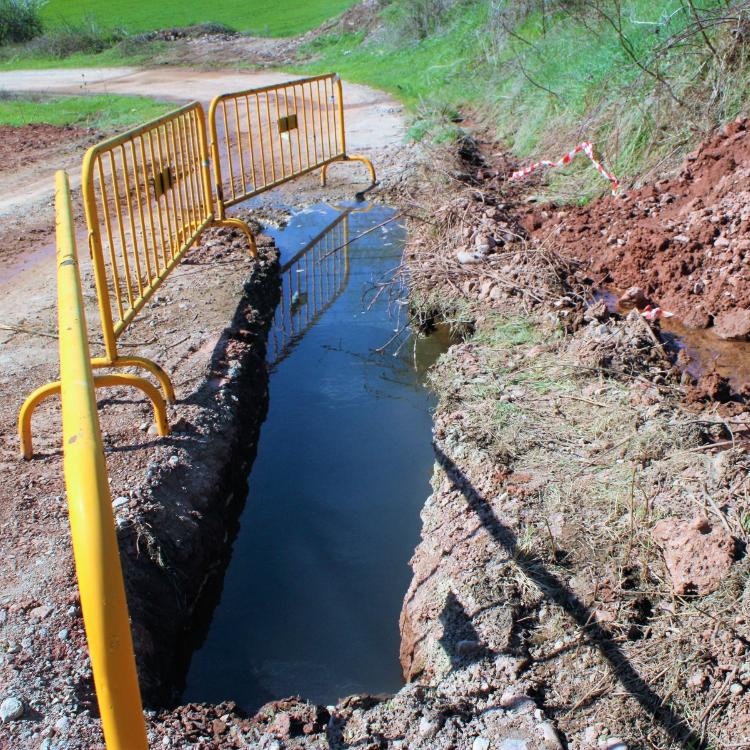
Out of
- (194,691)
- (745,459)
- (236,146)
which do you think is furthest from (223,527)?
(236,146)

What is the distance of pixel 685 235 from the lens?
6.86 m

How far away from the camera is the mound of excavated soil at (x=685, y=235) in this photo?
20.2 ft

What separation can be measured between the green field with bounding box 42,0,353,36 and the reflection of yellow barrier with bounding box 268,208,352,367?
25629 millimetres

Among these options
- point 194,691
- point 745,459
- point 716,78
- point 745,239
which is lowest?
point 194,691

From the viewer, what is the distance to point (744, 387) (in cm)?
492

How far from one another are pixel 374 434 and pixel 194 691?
2172 millimetres

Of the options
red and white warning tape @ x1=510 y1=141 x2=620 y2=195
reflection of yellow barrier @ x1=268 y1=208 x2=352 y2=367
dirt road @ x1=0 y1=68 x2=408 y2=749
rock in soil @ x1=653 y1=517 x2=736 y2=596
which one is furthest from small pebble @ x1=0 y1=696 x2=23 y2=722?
red and white warning tape @ x1=510 y1=141 x2=620 y2=195

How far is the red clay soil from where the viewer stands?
11.9 metres

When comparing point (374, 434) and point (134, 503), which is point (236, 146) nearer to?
point (374, 434)

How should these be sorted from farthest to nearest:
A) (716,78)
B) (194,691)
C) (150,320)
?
(716,78) → (150,320) → (194,691)

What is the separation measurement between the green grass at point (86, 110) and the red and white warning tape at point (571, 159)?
25.7 feet

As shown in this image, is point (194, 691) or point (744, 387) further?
point (744, 387)

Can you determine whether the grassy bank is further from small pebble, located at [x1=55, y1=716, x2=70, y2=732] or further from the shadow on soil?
small pebble, located at [x1=55, y1=716, x2=70, y2=732]

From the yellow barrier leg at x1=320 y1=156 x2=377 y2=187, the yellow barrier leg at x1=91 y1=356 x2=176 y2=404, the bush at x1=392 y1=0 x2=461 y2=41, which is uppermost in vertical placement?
the bush at x1=392 y1=0 x2=461 y2=41
